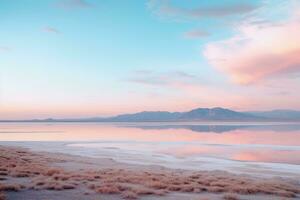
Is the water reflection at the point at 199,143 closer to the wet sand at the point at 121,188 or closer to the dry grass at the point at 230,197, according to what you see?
the wet sand at the point at 121,188

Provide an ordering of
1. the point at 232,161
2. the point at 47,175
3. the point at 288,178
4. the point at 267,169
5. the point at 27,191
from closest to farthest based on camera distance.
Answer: the point at 27,191, the point at 47,175, the point at 288,178, the point at 267,169, the point at 232,161

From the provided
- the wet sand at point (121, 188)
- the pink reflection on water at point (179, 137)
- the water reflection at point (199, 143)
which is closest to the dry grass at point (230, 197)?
the wet sand at point (121, 188)

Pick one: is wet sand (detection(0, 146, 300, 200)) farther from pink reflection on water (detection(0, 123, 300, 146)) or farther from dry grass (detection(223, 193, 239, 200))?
pink reflection on water (detection(0, 123, 300, 146))

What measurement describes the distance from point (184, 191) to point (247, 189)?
2793mm

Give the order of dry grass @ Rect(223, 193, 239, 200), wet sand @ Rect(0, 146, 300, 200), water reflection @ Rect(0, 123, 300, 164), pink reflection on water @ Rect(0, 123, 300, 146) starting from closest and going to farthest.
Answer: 1. wet sand @ Rect(0, 146, 300, 200)
2. dry grass @ Rect(223, 193, 239, 200)
3. water reflection @ Rect(0, 123, 300, 164)
4. pink reflection on water @ Rect(0, 123, 300, 146)

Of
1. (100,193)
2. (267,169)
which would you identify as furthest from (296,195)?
(267,169)

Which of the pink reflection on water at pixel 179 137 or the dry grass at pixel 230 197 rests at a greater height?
the pink reflection on water at pixel 179 137

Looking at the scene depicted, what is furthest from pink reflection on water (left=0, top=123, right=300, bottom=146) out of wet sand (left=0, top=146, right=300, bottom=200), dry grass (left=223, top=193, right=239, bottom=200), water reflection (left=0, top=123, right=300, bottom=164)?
dry grass (left=223, top=193, right=239, bottom=200)

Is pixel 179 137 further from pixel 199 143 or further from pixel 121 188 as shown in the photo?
pixel 121 188

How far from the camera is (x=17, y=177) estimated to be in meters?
18.7

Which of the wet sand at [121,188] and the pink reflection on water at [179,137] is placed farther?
the pink reflection on water at [179,137]

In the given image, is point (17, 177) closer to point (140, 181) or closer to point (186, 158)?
point (140, 181)

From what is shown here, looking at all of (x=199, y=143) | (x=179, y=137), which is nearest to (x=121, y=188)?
(x=199, y=143)

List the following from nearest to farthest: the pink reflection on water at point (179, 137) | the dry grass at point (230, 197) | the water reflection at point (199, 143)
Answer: the dry grass at point (230, 197) → the water reflection at point (199, 143) → the pink reflection on water at point (179, 137)
